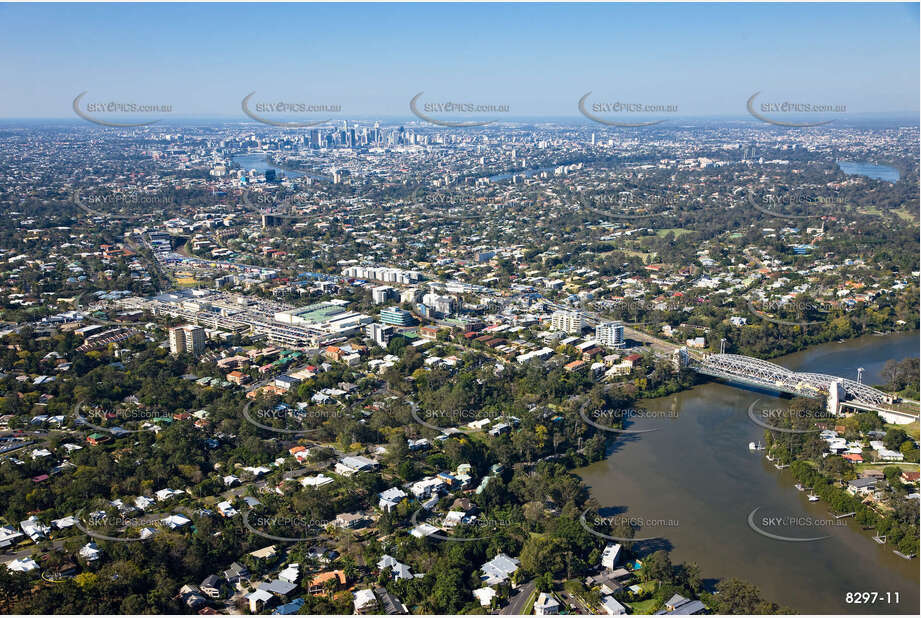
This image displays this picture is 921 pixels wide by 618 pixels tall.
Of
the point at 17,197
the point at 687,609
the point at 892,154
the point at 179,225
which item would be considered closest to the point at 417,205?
the point at 179,225

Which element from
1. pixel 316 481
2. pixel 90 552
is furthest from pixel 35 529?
pixel 316 481

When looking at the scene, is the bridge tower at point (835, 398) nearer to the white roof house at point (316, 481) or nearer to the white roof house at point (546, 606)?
the white roof house at point (546, 606)

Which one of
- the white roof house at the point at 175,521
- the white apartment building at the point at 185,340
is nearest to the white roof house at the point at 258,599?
the white roof house at the point at 175,521

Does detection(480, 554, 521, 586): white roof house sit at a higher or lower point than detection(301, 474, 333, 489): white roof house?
lower

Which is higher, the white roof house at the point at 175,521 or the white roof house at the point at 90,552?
the white roof house at the point at 90,552

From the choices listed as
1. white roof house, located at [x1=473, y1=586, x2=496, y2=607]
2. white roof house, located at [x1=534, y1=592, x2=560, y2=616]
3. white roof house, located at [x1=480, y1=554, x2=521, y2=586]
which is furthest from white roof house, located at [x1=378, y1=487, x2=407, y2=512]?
white roof house, located at [x1=534, y1=592, x2=560, y2=616]

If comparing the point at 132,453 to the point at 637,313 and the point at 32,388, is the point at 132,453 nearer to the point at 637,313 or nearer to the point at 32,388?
the point at 32,388

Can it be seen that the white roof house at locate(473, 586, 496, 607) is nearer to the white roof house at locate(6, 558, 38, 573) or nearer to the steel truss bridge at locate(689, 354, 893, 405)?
the white roof house at locate(6, 558, 38, 573)

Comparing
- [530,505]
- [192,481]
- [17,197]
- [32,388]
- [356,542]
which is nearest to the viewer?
[356,542]

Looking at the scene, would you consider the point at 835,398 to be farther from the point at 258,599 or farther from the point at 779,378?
the point at 258,599
